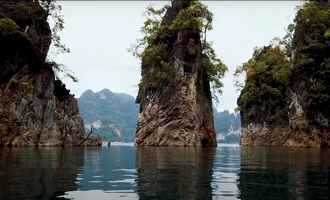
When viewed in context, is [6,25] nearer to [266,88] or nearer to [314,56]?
[314,56]

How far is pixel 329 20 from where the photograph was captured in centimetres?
7419

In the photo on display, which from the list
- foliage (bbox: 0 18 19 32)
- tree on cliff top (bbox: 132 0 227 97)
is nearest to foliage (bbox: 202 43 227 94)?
tree on cliff top (bbox: 132 0 227 97)

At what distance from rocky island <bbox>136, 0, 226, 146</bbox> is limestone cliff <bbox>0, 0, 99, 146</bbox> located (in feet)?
46.2

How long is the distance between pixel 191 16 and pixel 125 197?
220 ft

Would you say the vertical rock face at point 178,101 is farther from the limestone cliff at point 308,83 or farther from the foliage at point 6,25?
the foliage at point 6,25

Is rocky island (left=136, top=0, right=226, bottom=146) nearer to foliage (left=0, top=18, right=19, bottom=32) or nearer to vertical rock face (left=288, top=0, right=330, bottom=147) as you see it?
vertical rock face (left=288, top=0, right=330, bottom=147)

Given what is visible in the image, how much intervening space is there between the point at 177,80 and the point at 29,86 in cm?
2540

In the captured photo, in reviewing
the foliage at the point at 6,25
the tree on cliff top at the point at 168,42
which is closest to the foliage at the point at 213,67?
the tree on cliff top at the point at 168,42

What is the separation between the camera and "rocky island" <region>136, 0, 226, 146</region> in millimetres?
73812

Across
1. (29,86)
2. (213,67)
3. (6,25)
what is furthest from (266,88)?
(6,25)

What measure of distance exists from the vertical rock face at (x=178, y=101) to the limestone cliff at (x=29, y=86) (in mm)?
13486

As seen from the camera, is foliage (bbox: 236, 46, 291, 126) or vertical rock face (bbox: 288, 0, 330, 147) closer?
vertical rock face (bbox: 288, 0, 330, 147)

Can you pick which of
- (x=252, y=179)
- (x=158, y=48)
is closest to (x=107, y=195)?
(x=252, y=179)

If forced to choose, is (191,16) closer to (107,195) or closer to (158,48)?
(158,48)
